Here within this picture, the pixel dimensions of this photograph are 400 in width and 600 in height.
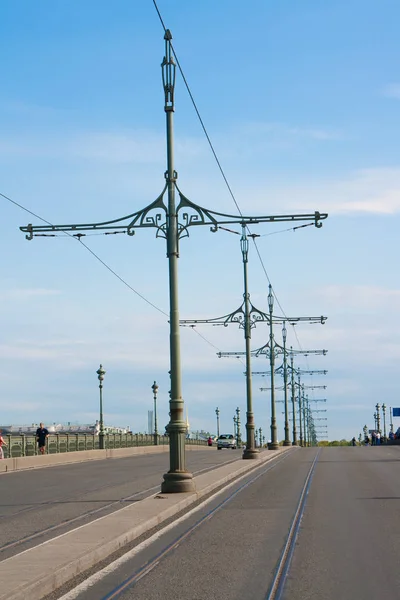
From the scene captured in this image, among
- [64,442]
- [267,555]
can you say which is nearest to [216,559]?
[267,555]

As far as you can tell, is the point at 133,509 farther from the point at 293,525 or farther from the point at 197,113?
the point at 197,113

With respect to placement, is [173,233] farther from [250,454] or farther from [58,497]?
[250,454]

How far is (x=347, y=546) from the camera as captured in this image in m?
12.7

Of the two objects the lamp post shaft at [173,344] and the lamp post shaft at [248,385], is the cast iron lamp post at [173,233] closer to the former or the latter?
the lamp post shaft at [173,344]

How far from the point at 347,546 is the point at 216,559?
2012mm

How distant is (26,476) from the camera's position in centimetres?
3400

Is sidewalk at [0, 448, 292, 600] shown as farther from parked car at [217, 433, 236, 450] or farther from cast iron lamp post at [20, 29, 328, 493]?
parked car at [217, 433, 236, 450]

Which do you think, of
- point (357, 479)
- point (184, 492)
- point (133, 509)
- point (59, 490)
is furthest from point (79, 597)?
point (357, 479)

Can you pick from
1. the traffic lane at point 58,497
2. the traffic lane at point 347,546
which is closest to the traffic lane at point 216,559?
the traffic lane at point 347,546

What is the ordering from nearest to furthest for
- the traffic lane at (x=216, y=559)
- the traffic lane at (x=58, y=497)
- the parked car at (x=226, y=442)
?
the traffic lane at (x=216, y=559) → the traffic lane at (x=58, y=497) → the parked car at (x=226, y=442)

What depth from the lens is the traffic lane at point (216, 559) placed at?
959cm

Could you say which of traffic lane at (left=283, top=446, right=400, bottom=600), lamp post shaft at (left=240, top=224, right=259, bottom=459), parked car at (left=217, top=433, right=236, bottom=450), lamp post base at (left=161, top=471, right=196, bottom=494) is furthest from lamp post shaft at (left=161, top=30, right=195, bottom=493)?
parked car at (left=217, top=433, right=236, bottom=450)

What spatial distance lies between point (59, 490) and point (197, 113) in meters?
11.0

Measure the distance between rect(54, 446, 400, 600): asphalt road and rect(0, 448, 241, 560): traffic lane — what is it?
217cm
